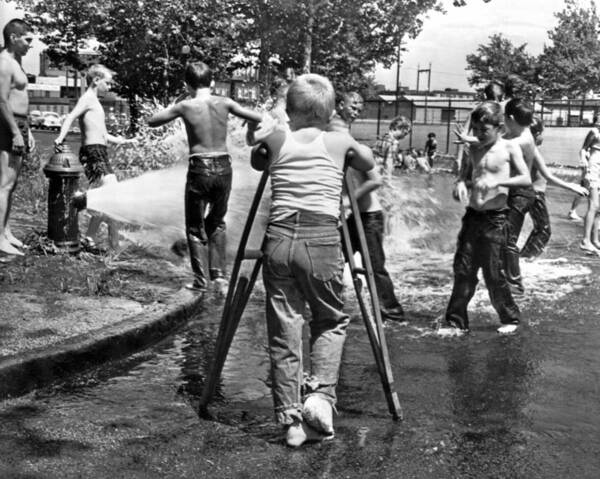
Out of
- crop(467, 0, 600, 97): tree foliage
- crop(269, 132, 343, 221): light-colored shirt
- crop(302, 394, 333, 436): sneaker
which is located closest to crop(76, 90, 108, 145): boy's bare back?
crop(269, 132, 343, 221): light-colored shirt

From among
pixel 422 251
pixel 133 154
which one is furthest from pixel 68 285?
pixel 133 154

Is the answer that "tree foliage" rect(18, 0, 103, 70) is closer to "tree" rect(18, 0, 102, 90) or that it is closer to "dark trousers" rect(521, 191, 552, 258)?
"tree" rect(18, 0, 102, 90)

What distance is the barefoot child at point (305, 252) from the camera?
13.3ft

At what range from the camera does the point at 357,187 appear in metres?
5.98

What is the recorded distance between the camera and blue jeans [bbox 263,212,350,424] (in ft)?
13.3

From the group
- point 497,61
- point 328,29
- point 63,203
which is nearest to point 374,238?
point 63,203

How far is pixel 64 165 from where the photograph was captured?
8133mm

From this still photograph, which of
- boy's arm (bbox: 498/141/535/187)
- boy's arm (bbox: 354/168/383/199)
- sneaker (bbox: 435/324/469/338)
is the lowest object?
sneaker (bbox: 435/324/469/338)

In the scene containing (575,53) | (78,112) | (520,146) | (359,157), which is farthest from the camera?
(575,53)

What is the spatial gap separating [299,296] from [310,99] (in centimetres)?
89

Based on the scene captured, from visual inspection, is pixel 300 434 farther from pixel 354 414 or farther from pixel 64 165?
pixel 64 165

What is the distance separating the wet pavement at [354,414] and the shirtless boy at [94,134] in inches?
93.6

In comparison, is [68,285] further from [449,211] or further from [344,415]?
[449,211]

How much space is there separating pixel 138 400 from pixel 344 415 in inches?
40.1
